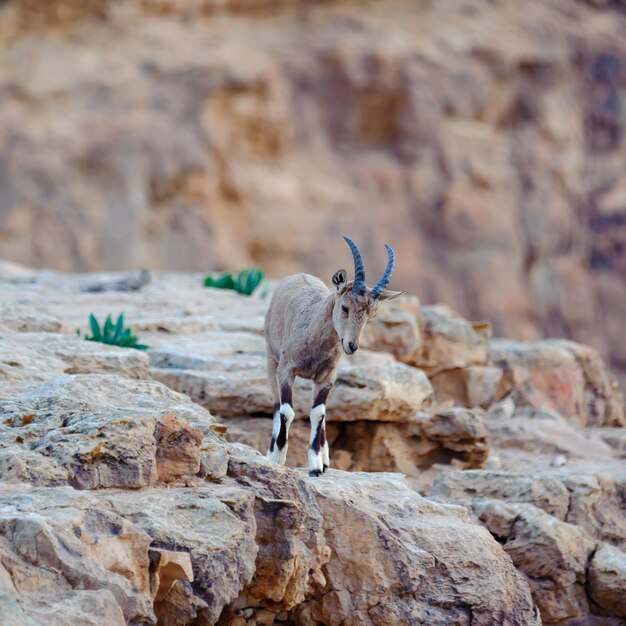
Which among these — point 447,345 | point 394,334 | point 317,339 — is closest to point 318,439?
point 317,339

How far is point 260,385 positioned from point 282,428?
5.35ft

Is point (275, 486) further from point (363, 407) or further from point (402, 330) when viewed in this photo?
point (402, 330)

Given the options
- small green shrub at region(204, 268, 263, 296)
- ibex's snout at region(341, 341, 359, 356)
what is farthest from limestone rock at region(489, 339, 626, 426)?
ibex's snout at region(341, 341, 359, 356)

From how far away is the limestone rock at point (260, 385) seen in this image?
844 centimetres

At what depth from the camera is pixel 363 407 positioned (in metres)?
8.63

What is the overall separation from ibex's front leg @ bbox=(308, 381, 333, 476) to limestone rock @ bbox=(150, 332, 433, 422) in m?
1.51

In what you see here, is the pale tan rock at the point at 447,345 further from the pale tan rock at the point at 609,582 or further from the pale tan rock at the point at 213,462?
the pale tan rock at the point at 213,462

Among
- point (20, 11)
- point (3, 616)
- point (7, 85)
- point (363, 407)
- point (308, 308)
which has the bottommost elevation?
point (3, 616)

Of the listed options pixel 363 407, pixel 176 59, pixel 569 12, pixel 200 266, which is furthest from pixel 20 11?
pixel 363 407

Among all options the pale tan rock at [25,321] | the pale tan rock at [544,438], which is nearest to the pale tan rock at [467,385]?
the pale tan rock at [544,438]

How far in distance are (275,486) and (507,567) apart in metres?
1.64

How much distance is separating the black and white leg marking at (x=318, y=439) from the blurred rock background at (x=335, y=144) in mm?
13111

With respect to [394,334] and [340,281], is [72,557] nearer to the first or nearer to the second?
[340,281]

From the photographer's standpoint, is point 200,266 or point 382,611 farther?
point 200,266
